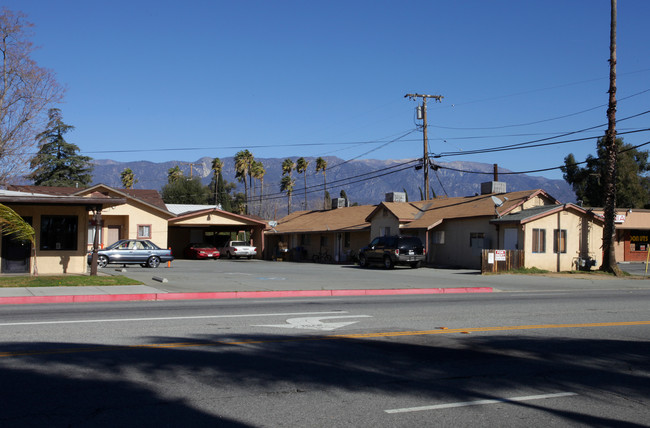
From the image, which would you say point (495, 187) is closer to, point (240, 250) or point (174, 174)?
point (240, 250)

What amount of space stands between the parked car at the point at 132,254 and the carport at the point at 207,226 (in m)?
12.5

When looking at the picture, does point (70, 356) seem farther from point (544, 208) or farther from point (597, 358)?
point (544, 208)

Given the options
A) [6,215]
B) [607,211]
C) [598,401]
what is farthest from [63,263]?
[607,211]

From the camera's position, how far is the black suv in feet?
109

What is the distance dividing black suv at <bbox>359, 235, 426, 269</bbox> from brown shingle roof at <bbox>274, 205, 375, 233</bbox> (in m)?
8.61

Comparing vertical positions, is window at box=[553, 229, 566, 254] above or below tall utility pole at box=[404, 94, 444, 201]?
below

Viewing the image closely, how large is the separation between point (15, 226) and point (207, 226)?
32.7 meters

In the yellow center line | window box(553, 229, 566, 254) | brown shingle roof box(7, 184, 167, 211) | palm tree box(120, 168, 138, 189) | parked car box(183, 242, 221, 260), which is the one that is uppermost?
palm tree box(120, 168, 138, 189)

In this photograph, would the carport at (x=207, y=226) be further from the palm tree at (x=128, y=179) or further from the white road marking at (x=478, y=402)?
the white road marking at (x=478, y=402)

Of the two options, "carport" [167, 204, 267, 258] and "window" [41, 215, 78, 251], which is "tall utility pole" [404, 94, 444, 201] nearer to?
"carport" [167, 204, 267, 258]

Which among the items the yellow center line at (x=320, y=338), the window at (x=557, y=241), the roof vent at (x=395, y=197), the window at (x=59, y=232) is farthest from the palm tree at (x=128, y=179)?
the yellow center line at (x=320, y=338)

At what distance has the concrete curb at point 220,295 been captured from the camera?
1584 cm

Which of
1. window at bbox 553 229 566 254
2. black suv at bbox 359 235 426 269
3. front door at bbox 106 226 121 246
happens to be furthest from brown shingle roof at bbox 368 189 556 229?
front door at bbox 106 226 121 246

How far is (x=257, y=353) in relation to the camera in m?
8.49
